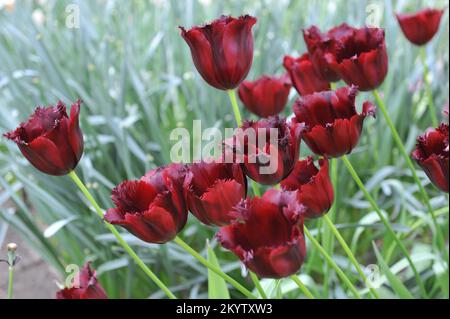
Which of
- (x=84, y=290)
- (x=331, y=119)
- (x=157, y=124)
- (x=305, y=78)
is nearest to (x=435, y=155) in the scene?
(x=331, y=119)

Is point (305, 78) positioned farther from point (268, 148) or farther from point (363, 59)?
point (268, 148)

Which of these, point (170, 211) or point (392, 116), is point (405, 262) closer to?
point (392, 116)

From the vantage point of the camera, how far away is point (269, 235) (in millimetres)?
571

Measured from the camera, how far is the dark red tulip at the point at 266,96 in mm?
966

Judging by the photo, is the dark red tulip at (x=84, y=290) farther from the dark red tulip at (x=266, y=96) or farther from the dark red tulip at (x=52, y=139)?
the dark red tulip at (x=266, y=96)

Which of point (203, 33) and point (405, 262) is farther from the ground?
point (203, 33)

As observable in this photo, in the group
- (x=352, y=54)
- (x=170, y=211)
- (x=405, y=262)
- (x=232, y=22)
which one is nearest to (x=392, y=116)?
(x=405, y=262)

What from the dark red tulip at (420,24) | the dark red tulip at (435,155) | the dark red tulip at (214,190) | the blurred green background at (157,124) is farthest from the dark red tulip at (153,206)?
the dark red tulip at (420,24)

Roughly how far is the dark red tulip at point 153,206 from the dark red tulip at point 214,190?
1cm

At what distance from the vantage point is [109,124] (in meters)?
1.44

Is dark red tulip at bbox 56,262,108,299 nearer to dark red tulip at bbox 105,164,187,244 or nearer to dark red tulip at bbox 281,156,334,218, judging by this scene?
dark red tulip at bbox 105,164,187,244

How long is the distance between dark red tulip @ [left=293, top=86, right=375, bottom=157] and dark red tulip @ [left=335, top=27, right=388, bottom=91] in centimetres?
10

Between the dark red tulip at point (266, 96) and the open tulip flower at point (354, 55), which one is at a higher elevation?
the open tulip flower at point (354, 55)
